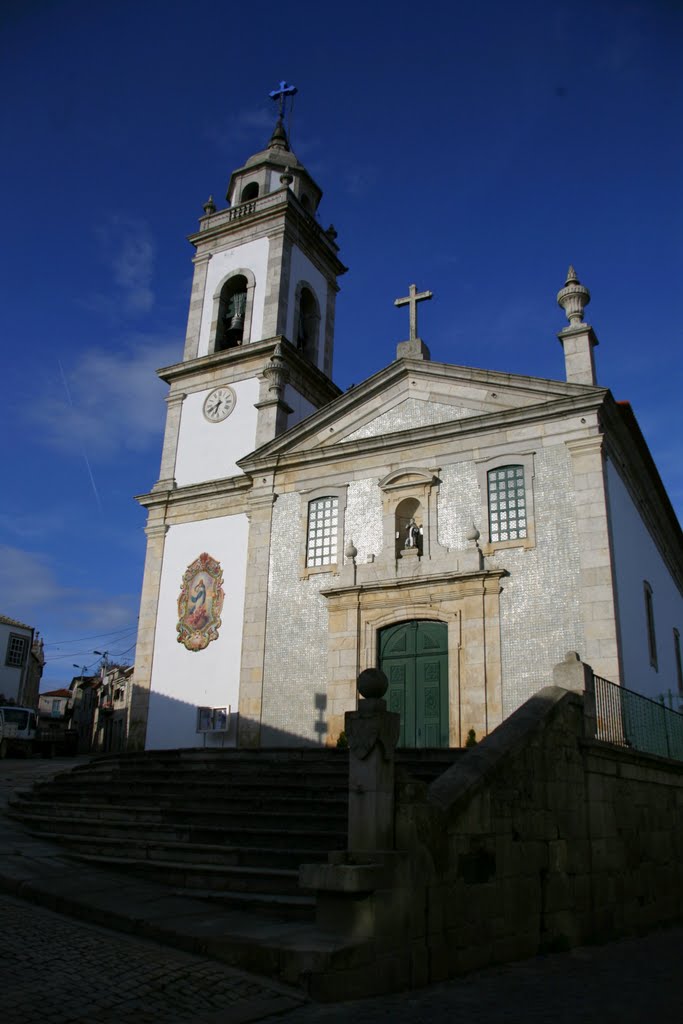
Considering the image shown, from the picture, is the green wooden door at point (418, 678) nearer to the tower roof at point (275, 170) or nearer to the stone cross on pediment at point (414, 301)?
the stone cross on pediment at point (414, 301)

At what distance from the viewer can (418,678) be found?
47.1ft

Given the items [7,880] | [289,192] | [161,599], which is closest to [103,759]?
[161,599]

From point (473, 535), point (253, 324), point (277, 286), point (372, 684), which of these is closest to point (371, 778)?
point (372, 684)

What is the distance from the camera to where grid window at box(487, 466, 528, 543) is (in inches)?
564

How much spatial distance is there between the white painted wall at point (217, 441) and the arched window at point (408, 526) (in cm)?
436

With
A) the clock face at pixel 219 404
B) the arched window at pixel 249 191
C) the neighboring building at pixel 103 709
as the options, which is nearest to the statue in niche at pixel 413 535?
the clock face at pixel 219 404

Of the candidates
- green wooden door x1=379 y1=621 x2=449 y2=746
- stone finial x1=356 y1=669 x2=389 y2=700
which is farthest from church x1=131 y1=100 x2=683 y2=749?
stone finial x1=356 y1=669 x2=389 y2=700

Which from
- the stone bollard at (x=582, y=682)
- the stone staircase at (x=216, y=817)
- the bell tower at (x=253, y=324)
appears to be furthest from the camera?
the bell tower at (x=253, y=324)

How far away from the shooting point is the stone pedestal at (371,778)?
631 centimetres

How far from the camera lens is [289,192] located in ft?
69.8

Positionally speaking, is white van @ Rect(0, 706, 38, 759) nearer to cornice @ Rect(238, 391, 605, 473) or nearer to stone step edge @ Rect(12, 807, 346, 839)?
cornice @ Rect(238, 391, 605, 473)

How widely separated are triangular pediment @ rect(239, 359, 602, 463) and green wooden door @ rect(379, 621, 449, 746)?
381 cm

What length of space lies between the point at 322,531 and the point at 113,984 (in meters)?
11.4

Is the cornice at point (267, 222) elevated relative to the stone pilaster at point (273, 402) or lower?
elevated
